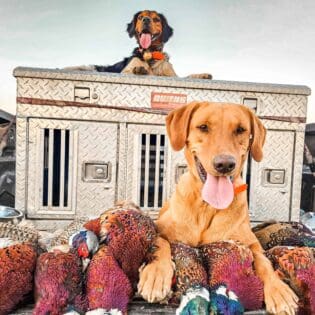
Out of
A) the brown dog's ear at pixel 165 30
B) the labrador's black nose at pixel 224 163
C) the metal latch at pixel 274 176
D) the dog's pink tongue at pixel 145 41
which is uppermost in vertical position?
the brown dog's ear at pixel 165 30

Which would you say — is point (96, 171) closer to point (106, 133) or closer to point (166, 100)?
point (106, 133)

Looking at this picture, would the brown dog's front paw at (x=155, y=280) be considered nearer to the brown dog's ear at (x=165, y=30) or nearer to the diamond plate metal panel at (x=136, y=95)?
the diamond plate metal panel at (x=136, y=95)

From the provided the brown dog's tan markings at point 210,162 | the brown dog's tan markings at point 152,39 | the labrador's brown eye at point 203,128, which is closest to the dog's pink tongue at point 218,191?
the brown dog's tan markings at point 210,162

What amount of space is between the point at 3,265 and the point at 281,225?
1228 mm

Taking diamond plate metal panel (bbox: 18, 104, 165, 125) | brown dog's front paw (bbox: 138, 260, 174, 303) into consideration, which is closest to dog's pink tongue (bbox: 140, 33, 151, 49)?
diamond plate metal panel (bbox: 18, 104, 165, 125)

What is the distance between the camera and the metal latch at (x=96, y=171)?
2.84m

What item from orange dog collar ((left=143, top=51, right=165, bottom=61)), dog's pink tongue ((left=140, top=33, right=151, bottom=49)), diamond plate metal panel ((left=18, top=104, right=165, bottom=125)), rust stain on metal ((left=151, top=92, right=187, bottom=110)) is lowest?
diamond plate metal panel ((left=18, top=104, right=165, bottom=125))

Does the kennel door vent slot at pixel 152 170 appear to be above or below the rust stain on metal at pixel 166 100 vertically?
below

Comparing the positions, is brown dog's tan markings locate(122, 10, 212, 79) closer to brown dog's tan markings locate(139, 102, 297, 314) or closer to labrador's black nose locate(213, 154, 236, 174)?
brown dog's tan markings locate(139, 102, 297, 314)

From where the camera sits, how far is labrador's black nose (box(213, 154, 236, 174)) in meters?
1.37

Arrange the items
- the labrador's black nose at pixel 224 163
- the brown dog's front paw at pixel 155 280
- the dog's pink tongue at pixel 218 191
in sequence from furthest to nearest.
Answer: the dog's pink tongue at pixel 218 191 → the labrador's black nose at pixel 224 163 → the brown dog's front paw at pixel 155 280

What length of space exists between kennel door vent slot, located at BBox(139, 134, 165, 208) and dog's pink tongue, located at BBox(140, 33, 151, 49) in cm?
101

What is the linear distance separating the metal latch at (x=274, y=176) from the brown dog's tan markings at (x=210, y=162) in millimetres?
1377

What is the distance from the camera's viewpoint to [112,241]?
1.20 m
